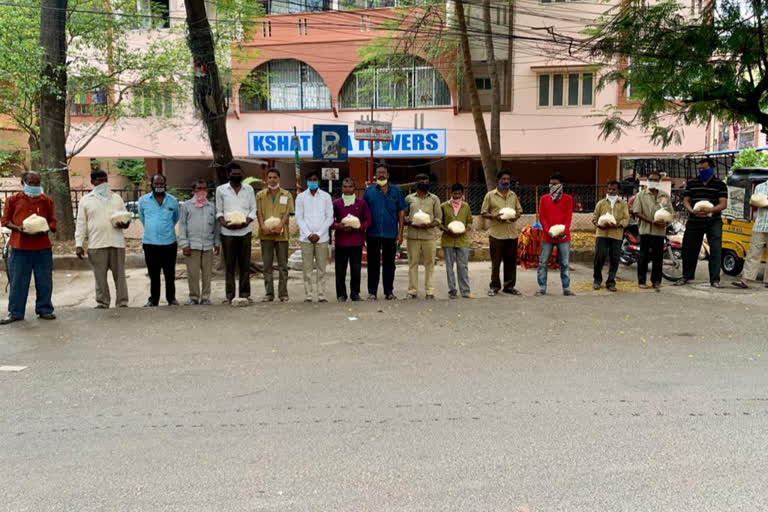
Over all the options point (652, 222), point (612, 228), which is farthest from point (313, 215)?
point (652, 222)

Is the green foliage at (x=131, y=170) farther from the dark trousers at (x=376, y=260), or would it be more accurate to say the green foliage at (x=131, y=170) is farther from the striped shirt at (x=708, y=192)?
the striped shirt at (x=708, y=192)

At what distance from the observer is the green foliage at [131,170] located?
28109mm

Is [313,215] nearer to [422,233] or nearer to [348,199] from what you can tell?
[348,199]

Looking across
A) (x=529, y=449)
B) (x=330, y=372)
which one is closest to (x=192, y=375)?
(x=330, y=372)

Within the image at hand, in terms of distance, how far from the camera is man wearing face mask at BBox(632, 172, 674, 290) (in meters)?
10.1

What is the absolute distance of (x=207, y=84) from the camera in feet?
37.4

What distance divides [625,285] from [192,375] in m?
7.77

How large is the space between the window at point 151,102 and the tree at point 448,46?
6213 mm

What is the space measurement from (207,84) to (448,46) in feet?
33.2

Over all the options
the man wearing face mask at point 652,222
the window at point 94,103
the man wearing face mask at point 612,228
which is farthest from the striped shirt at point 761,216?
the window at point 94,103

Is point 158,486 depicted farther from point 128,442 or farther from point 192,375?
point 192,375

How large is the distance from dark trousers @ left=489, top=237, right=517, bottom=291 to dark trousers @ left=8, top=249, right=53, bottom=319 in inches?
245

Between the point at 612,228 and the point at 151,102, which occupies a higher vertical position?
the point at 151,102

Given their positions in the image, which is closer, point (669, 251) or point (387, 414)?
point (387, 414)
